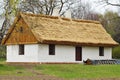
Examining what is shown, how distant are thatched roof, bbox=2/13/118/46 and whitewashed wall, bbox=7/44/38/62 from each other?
76.0 inches

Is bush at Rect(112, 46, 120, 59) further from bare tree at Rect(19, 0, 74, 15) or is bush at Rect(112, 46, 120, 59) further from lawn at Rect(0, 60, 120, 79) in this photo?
lawn at Rect(0, 60, 120, 79)

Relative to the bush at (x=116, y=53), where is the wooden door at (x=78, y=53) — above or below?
above

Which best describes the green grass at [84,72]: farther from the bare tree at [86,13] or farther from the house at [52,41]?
the bare tree at [86,13]

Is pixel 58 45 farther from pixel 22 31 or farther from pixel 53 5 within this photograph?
pixel 53 5

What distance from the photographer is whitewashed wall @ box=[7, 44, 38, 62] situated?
144 ft

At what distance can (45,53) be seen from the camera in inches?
1732

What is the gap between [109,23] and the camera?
293ft

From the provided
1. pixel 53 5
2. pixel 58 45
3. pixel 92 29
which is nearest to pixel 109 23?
pixel 53 5

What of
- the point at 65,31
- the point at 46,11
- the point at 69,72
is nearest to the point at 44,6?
the point at 46,11

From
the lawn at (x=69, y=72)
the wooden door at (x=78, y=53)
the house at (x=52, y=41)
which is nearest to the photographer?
the lawn at (x=69, y=72)

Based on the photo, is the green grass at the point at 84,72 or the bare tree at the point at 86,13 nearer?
the green grass at the point at 84,72

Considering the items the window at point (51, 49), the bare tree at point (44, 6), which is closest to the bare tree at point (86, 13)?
the bare tree at point (44, 6)

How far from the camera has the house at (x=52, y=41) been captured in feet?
143

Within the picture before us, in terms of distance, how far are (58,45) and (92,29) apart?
8.74 meters
